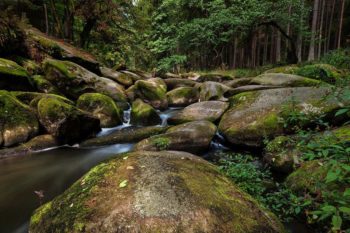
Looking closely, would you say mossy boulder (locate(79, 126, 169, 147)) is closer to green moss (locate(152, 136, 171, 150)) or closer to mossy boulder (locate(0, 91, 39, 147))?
mossy boulder (locate(0, 91, 39, 147))

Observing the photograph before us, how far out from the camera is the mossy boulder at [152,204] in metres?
2.35

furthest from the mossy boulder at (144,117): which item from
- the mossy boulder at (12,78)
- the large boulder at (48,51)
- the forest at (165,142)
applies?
the large boulder at (48,51)

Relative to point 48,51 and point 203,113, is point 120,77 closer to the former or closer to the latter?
point 48,51

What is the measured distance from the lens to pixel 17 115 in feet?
21.7

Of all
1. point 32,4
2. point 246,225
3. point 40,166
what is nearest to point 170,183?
point 246,225

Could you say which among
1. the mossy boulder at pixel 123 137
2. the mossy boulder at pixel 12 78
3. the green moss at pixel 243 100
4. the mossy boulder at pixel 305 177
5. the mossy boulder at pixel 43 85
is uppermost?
the mossy boulder at pixel 12 78

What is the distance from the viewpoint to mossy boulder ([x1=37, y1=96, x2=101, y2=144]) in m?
6.94

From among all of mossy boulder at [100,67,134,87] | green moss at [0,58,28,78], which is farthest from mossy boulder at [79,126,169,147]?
mossy boulder at [100,67,134,87]

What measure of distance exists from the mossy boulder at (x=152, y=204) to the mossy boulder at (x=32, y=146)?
4.01 meters

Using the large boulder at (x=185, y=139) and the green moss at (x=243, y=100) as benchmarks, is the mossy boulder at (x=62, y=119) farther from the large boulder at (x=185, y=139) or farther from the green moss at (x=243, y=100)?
the green moss at (x=243, y=100)

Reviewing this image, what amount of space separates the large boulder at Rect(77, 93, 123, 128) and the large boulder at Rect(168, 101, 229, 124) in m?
1.87

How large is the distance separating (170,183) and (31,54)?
387 inches

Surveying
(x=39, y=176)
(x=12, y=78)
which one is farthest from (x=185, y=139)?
(x=12, y=78)

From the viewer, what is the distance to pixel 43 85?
8758mm
